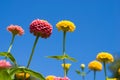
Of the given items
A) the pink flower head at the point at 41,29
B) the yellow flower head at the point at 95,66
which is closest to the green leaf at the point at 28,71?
the pink flower head at the point at 41,29

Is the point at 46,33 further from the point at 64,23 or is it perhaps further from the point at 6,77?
the point at 64,23

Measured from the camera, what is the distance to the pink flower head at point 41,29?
2836 millimetres

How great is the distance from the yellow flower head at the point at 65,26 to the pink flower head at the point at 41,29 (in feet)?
5.47

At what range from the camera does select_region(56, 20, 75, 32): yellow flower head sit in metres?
4.59

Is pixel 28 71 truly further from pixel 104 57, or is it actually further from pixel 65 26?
pixel 104 57

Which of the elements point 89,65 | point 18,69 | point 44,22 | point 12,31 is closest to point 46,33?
point 44,22

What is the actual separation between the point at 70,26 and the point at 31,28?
1.77 m

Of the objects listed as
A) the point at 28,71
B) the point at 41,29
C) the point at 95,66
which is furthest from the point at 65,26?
the point at 28,71

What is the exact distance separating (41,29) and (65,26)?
1753mm

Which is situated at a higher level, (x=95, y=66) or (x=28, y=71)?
(x=95, y=66)

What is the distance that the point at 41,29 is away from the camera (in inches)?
112

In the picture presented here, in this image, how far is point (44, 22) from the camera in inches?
115

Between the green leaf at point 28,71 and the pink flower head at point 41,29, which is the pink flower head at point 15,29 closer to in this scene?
the pink flower head at point 41,29

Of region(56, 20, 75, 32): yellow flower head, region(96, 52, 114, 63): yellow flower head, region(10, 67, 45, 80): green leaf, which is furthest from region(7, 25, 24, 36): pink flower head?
region(10, 67, 45, 80): green leaf
